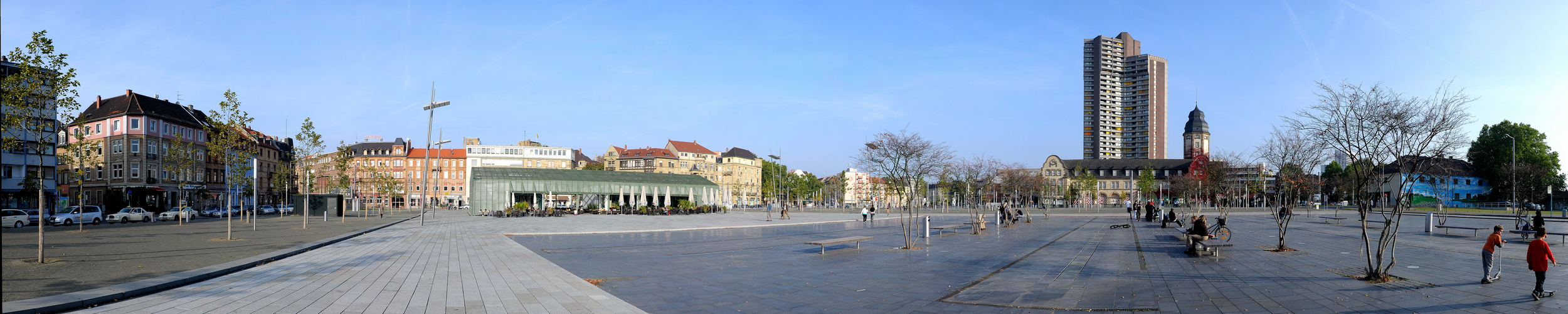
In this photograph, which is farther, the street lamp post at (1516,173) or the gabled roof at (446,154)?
the gabled roof at (446,154)

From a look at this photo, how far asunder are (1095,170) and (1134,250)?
11305cm

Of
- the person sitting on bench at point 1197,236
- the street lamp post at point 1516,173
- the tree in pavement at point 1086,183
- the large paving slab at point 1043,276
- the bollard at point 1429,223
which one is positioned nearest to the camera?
the large paving slab at point 1043,276

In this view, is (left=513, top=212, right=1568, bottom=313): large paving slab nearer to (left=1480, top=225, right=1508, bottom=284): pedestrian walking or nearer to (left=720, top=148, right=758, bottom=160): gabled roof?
(left=1480, top=225, right=1508, bottom=284): pedestrian walking

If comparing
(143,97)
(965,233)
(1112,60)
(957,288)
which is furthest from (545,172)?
(1112,60)

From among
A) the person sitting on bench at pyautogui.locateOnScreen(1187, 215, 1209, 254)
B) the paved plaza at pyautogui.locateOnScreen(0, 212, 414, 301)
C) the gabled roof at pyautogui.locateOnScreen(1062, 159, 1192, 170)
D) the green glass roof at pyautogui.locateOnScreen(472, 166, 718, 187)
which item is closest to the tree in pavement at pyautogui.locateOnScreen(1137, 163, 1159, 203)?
the gabled roof at pyautogui.locateOnScreen(1062, 159, 1192, 170)

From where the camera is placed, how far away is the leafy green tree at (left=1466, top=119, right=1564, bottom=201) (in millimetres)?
65188

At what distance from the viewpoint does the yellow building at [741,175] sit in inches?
5591

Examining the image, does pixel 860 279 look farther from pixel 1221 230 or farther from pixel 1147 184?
pixel 1147 184

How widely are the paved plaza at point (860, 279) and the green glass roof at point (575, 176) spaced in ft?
121

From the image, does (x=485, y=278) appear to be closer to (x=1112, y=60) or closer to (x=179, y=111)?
(x=179, y=111)

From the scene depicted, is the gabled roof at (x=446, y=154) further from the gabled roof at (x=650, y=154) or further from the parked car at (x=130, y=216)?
the parked car at (x=130, y=216)

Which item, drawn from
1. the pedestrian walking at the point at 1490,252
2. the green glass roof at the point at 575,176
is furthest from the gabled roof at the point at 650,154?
the pedestrian walking at the point at 1490,252

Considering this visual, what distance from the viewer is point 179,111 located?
6756cm

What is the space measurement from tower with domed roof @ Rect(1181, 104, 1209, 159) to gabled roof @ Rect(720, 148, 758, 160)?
270 feet
